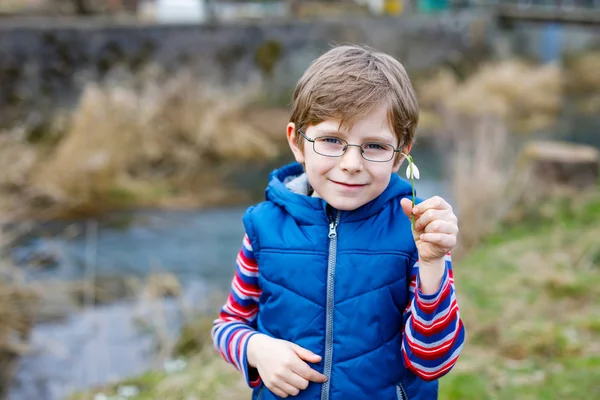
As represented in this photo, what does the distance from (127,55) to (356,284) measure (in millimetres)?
8355

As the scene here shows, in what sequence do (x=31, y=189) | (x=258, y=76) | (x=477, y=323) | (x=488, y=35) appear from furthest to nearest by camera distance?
(x=488, y=35) < (x=258, y=76) < (x=31, y=189) < (x=477, y=323)

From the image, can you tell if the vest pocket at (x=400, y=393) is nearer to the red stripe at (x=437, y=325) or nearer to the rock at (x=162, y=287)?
the red stripe at (x=437, y=325)

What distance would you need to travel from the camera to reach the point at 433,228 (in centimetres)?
141

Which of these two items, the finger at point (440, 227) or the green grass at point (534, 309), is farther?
the green grass at point (534, 309)

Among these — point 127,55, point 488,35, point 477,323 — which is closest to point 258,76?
point 127,55

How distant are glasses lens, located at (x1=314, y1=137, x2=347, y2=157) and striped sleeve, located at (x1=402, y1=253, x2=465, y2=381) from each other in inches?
11.9

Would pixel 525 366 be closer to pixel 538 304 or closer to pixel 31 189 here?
pixel 538 304

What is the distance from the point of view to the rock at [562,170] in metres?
6.28

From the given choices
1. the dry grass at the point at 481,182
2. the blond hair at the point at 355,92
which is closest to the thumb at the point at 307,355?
the blond hair at the point at 355,92

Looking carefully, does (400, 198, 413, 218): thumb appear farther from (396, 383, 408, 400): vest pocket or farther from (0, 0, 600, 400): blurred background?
(0, 0, 600, 400): blurred background

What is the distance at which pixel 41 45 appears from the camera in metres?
9.03

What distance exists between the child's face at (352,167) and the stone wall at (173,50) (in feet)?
24.5

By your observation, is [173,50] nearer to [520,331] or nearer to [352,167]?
[520,331]

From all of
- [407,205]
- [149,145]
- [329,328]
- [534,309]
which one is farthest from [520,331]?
[149,145]
